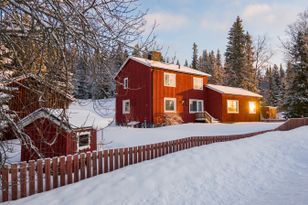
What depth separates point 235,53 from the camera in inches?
2156

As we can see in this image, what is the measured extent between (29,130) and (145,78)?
1901 cm

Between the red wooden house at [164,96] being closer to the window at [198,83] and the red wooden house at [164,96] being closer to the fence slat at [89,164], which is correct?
the window at [198,83]

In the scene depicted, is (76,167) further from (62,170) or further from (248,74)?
(248,74)

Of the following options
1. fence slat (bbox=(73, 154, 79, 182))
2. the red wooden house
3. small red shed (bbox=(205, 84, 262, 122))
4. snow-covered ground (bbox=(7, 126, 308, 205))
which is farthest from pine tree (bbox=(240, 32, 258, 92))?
fence slat (bbox=(73, 154, 79, 182))

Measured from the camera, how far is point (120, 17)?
16.4 feet

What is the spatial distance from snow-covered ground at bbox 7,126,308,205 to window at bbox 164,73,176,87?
19504mm

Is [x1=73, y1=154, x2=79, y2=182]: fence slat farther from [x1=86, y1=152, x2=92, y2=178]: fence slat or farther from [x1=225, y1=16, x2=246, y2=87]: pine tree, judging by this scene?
[x1=225, y1=16, x2=246, y2=87]: pine tree

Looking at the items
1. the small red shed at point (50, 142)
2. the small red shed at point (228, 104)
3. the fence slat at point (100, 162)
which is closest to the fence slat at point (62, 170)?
the fence slat at point (100, 162)

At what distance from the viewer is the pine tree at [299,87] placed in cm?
3622

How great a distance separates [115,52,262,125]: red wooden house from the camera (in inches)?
1163

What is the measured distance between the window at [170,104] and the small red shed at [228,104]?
5.63 m

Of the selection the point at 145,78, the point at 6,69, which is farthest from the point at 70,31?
the point at 145,78

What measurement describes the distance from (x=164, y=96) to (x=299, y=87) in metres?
17.9

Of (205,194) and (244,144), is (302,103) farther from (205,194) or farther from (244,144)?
(205,194)
